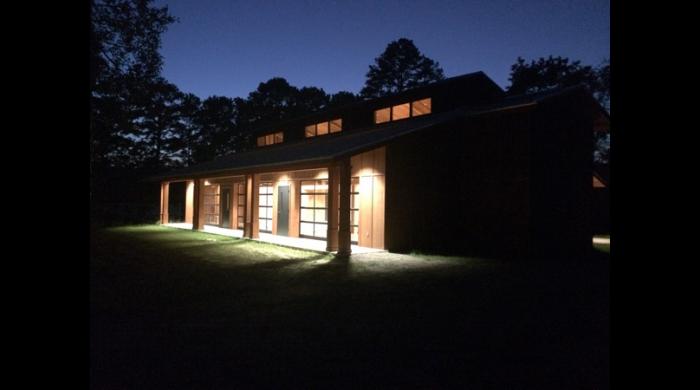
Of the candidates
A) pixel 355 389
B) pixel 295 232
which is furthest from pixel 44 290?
pixel 295 232

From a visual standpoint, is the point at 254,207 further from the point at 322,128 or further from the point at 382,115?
the point at 322,128

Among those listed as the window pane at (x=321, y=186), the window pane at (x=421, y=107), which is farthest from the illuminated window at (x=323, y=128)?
the window pane at (x=321, y=186)

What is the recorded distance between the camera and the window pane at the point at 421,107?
53.8 feet

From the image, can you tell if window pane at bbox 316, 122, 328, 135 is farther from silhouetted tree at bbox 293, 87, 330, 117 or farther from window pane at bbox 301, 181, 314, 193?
silhouetted tree at bbox 293, 87, 330, 117

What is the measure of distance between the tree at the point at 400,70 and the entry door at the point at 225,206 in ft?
95.1

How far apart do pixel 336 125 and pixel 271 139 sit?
6.12 m

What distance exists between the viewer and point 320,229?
15.0 metres

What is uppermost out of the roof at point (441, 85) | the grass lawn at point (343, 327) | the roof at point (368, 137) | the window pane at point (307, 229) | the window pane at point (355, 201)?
the roof at point (441, 85)

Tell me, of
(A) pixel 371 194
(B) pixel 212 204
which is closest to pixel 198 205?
(B) pixel 212 204

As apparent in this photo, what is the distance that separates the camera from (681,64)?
0.86 metres

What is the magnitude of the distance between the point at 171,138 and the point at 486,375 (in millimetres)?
40153

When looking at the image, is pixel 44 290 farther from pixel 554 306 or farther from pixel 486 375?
pixel 554 306

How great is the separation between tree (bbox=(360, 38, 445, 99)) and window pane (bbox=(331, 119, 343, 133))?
1056 inches

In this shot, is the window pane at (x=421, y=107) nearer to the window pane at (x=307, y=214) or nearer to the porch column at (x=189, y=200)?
the window pane at (x=307, y=214)
